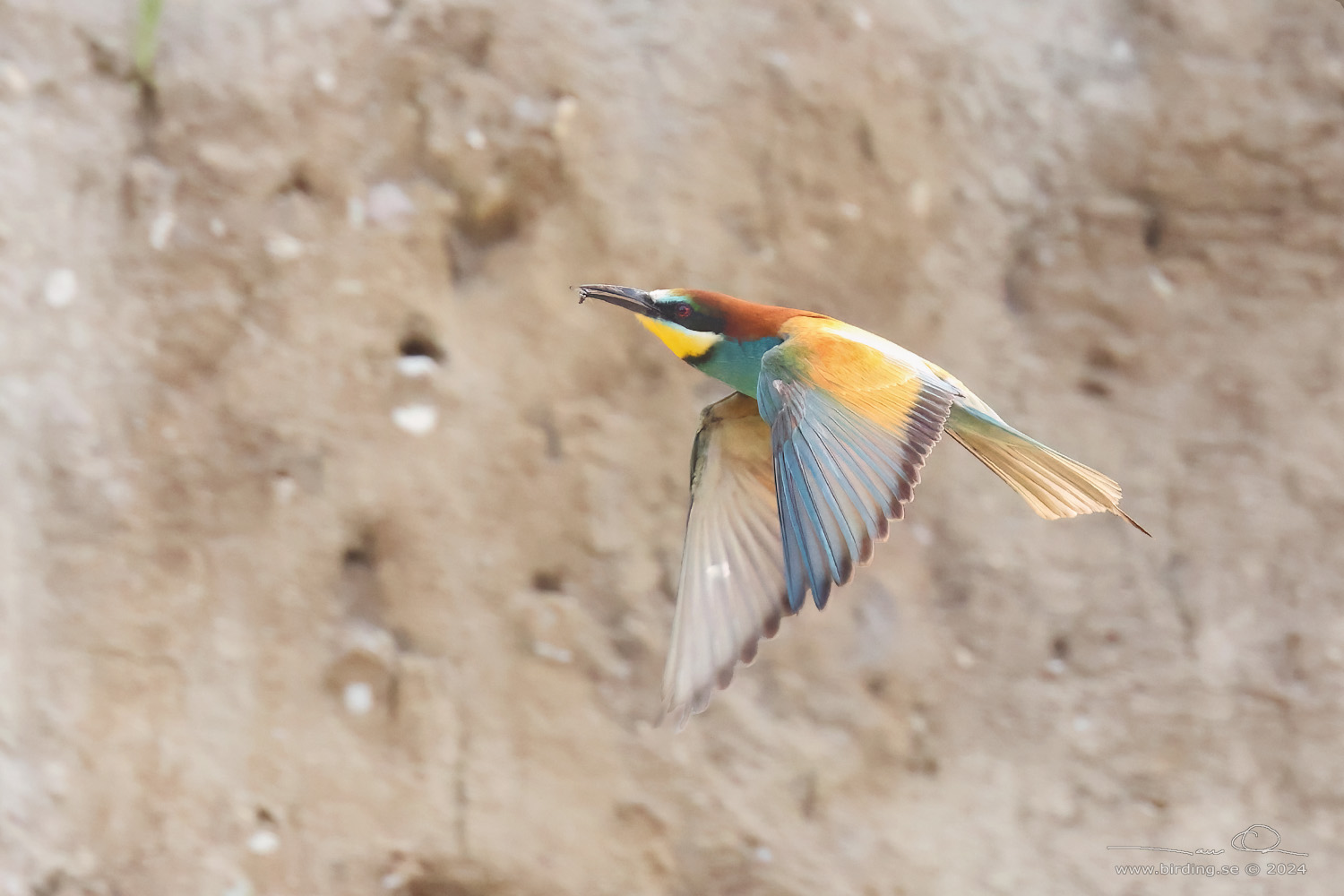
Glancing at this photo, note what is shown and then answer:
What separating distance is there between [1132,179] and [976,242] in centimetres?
30

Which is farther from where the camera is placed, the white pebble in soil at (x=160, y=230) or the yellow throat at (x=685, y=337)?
the white pebble in soil at (x=160, y=230)

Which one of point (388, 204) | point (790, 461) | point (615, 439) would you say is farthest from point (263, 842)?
point (790, 461)

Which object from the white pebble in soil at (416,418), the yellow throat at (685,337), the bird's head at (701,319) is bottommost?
the white pebble in soil at (416,418)

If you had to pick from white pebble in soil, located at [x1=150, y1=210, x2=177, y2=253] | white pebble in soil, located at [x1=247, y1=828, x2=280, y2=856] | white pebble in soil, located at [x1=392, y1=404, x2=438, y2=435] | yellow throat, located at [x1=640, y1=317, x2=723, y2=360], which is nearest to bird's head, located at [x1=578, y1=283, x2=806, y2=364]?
yellow throat, located at [x1=640, y1=317, x2=723, y2=360]

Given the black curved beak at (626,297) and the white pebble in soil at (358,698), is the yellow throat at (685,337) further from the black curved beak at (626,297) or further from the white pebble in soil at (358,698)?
the white pebble in soil at (358,698)

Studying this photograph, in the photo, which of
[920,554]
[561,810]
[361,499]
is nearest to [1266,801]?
[920,554]

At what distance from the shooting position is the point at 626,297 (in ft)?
3.46

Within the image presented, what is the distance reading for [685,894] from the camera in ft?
5.56

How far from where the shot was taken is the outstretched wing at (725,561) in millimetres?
1163

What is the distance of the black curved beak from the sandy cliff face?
633 millimetres

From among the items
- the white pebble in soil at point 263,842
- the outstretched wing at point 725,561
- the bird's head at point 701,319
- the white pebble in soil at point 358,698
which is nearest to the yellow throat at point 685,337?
the bird's head at point 701,319

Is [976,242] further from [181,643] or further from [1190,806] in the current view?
[181,643]
